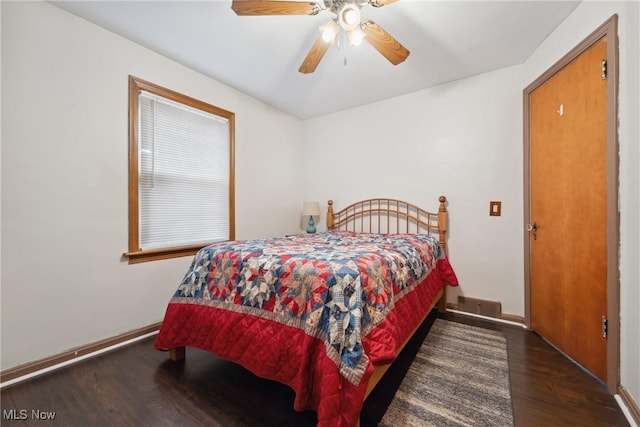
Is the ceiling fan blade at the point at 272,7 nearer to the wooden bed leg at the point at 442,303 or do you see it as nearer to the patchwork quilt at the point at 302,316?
the patchwork quilt at the point at 302,316

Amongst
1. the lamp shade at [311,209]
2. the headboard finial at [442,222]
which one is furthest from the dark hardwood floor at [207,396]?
the lamp shade at [311,209]

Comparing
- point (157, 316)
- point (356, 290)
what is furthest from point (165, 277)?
point (356, 290)

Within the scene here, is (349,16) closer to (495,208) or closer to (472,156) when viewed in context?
(472,156)

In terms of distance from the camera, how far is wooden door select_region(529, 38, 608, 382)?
1.54m

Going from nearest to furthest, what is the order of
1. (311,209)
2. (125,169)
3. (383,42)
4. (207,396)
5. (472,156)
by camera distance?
(207,396)
(383,42)
(125,169)
(472,156)
(311,209)

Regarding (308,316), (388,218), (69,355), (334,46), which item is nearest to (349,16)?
(334,46)

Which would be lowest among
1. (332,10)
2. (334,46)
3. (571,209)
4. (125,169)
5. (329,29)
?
(571,209)

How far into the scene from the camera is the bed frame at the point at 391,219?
104 inches

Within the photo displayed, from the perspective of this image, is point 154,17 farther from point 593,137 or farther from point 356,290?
point 593,137

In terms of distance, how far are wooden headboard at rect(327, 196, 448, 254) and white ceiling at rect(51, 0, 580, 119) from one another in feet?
4.36

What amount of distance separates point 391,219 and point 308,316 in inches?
84.5

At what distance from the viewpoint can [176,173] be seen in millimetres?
2387

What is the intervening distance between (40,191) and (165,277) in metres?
1.06

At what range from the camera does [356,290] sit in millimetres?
1103
